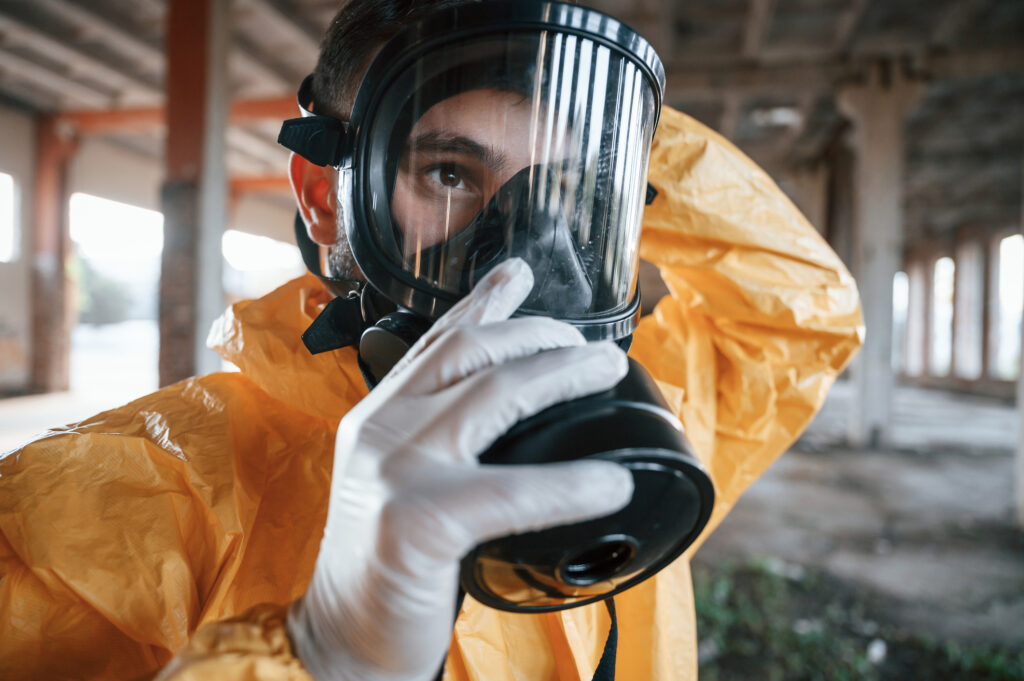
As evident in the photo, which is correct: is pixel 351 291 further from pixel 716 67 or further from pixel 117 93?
pixel 117 93

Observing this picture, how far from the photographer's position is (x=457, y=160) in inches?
32.0

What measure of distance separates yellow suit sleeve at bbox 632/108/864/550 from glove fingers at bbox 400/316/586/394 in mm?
637

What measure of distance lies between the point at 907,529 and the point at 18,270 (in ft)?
37.3

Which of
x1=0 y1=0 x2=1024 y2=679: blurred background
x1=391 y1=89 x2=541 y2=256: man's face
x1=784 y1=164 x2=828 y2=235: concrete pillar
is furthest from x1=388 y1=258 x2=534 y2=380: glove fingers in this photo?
x1=784 y1=164 x2=828 y2=235: concrete pillar

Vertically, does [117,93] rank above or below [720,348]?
above

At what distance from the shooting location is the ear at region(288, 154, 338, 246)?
3.67 ft

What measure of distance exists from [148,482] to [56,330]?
34.4 ft

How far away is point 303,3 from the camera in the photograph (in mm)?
5746

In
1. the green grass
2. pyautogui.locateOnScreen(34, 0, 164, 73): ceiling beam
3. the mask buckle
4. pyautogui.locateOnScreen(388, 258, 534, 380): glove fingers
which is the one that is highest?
pyautogui.locateOnScreen(34, 0, 164, 73): ceiling beam

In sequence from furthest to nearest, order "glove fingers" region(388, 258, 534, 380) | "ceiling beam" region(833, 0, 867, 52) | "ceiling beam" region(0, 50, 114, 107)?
1. "ceiling beam" region(0, 50, 114, 107)
2. "ceiling beam" region(833, 0, 867, 52)
3. "glove fingers" region(388, 258, 534, 380)

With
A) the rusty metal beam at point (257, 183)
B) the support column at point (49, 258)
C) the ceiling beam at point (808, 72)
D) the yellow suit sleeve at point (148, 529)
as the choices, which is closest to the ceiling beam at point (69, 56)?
the support column at point (49, 258)

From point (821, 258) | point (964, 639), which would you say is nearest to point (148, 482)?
point (821, 258)

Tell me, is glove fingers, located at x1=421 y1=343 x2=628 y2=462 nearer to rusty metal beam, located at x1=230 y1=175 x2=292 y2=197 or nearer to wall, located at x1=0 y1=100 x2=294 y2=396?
wall, located at x1=0 y1=100 x2=294 y2=396

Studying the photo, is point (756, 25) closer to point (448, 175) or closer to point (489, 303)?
point (448, 175)
